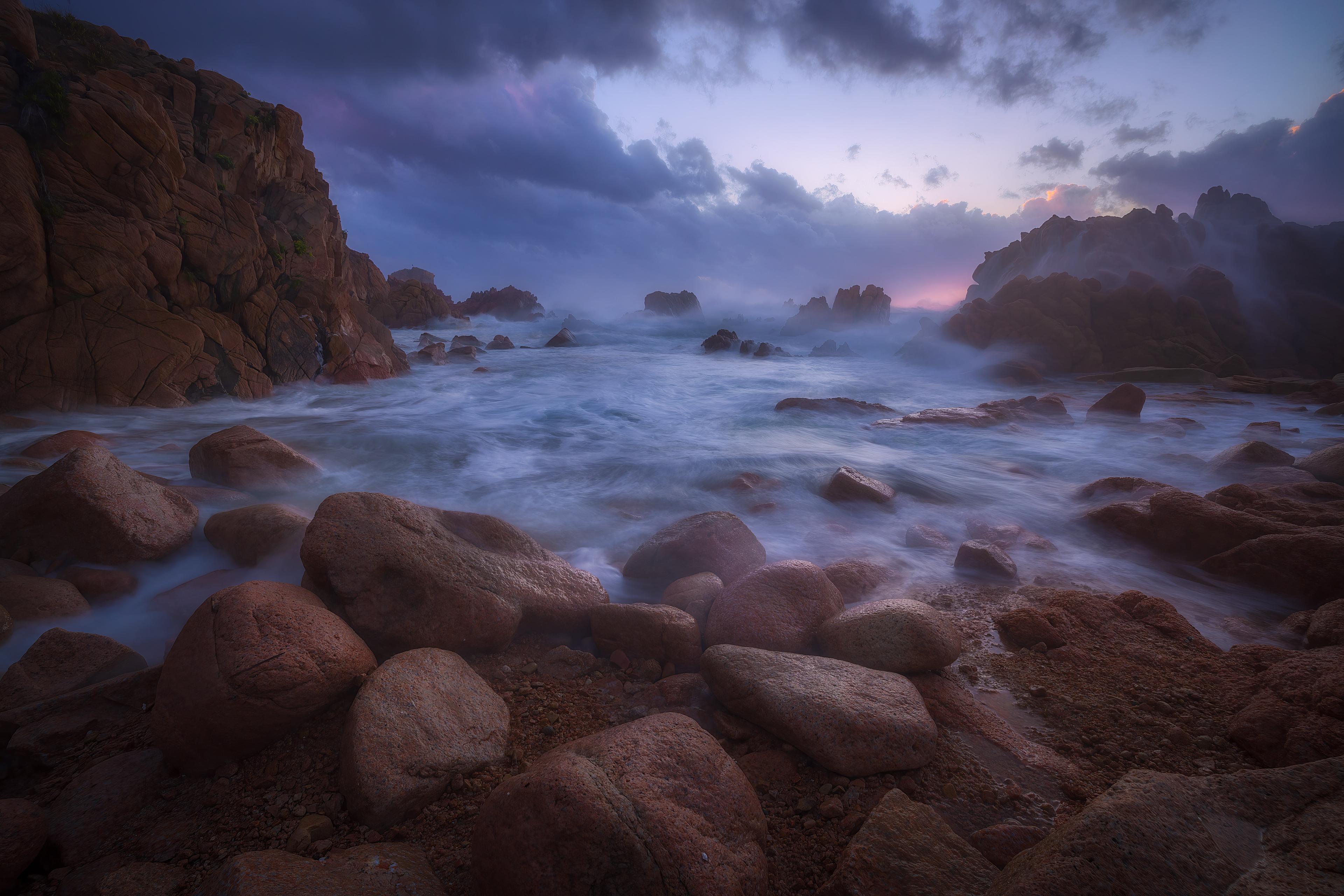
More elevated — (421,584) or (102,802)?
(421,584)

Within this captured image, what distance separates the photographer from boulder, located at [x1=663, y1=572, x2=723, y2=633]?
3471mm

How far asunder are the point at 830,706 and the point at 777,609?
3.04ft

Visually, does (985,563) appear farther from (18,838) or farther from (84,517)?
(84,517)

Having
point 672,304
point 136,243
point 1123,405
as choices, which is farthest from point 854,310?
point 136,243

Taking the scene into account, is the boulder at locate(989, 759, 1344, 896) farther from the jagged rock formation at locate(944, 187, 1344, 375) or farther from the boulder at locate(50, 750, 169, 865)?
the jagged rock formation at locate(944, 187, 1344, 375)

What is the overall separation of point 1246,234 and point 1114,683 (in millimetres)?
42955

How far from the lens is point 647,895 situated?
1583mm

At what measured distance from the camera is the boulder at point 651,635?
3.08m

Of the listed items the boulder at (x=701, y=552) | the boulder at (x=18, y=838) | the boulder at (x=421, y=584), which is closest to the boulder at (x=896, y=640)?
the boulder at (x=701, y=552)

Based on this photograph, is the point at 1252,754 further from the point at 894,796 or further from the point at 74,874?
the point at 74,874

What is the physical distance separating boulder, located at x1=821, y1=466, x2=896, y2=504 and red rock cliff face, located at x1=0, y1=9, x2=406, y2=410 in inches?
432

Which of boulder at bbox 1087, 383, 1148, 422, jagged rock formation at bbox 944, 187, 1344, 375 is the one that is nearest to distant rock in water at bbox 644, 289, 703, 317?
jagged rock formation at bbox 944, 187, 1344, 375

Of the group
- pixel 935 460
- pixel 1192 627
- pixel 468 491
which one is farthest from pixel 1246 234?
pixel 468 491

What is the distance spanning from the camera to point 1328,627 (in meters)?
3.18
